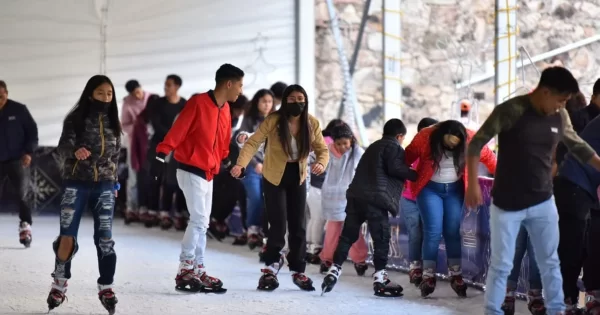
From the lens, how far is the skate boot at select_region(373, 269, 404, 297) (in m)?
6.83

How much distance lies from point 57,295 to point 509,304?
93.4 inches

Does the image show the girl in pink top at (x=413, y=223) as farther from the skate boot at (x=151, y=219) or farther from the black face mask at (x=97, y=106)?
the skate boot at (x=151, y=219)

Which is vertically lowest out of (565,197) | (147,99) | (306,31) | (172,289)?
(172,289)

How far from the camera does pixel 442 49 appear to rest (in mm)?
11117

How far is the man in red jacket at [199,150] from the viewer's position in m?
6.71

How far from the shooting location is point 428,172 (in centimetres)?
697

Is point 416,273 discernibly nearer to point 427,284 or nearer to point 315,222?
point 427,284

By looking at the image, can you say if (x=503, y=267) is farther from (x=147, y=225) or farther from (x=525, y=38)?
(x=147, y=225)

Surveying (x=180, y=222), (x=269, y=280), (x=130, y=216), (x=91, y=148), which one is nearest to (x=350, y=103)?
(x=180, y=222)

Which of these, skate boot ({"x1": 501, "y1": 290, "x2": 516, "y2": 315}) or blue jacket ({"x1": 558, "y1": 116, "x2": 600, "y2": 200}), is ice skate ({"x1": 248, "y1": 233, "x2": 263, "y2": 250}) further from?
blue jacket ({"x1": 558, "y1": 116, "x2": 600, "y2": 200})

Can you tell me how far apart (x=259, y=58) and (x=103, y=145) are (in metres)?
6.28

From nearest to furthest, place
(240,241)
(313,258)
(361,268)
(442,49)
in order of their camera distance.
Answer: (361,268)
(313,258)
(240,241)
(442,49)

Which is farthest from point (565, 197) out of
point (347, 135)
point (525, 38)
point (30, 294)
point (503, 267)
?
point (525, 38)

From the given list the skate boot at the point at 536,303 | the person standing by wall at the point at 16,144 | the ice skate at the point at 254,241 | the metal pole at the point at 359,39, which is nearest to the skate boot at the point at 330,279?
the skate boot at the point at 536,303
